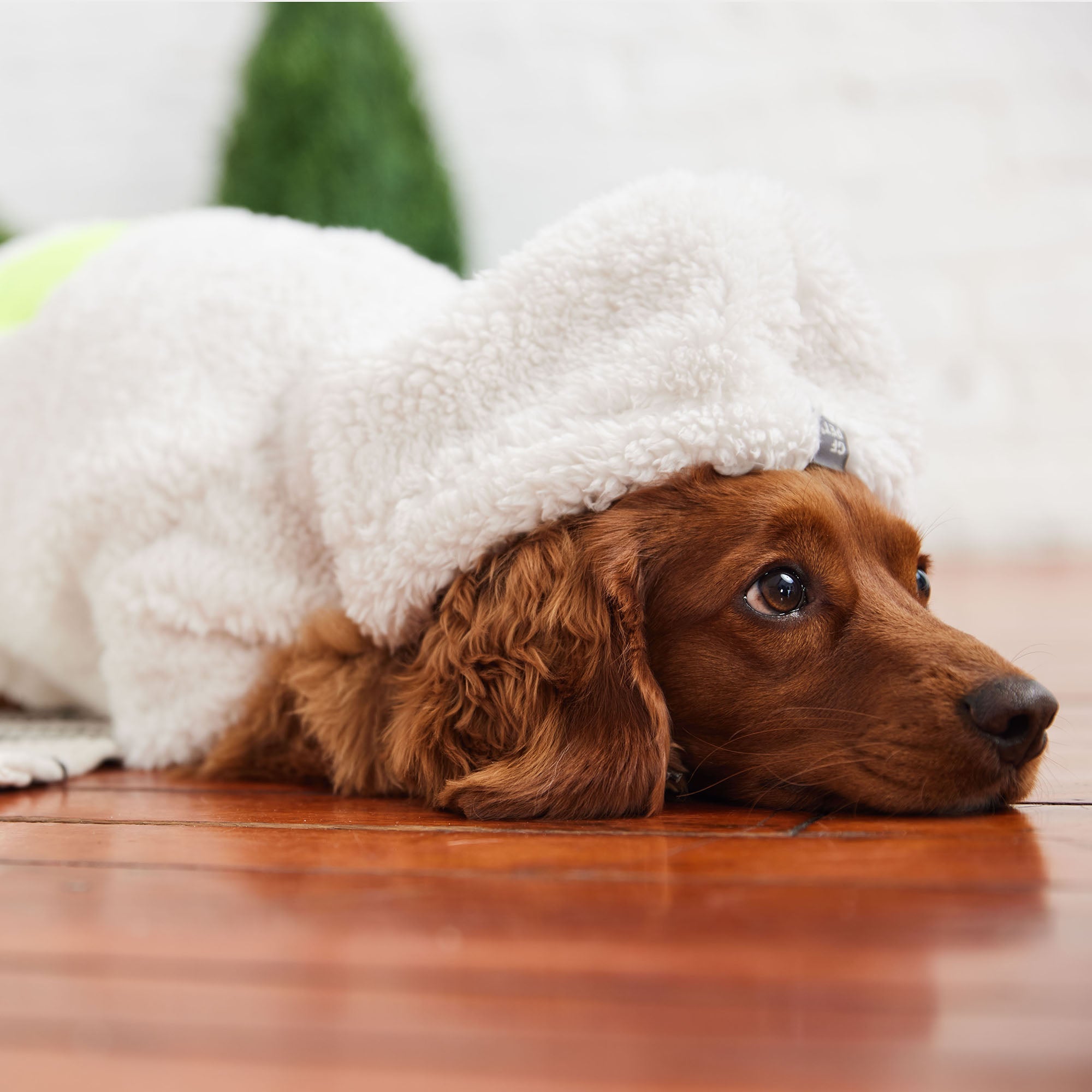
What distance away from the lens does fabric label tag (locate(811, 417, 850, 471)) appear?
168cm

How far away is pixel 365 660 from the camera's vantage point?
5.79 ft

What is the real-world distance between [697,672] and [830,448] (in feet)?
1.27

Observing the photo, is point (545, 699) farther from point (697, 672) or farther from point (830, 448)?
point (830, 448)

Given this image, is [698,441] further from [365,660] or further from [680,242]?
[365,660]

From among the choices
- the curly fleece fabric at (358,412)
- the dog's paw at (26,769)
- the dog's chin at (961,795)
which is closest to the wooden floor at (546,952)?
the dog's chin at (961,795)

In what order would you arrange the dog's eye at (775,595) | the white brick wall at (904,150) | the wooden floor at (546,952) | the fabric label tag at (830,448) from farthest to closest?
the white brick wall at (904,150) → the fabric label tag at (830,448) → the dog's eye at (775,595) → the wooden floor at (546,952)

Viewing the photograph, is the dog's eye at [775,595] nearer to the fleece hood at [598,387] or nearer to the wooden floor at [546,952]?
the fleece hood at [598,387]

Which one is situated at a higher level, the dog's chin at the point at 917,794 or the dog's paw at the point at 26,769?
the dog's chin at the point at 917,794

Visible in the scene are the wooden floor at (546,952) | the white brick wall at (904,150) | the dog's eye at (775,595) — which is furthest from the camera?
the white brick wall at (904,150)

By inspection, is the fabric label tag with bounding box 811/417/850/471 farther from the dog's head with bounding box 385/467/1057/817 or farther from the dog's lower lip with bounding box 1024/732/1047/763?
the dog's lower lip with bounding box 1024/732/1047/763

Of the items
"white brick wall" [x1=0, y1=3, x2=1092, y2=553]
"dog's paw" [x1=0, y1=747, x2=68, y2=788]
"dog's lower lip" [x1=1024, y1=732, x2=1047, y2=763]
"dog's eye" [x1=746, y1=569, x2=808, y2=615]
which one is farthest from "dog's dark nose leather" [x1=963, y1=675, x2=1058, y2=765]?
"white brick wall" [x1=0, y1=3, x2=1092, y2=553]

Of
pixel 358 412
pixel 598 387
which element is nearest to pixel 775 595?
pixel 598 387

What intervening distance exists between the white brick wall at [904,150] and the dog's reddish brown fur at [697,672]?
4.44m

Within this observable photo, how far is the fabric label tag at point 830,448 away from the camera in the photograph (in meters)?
1.68
